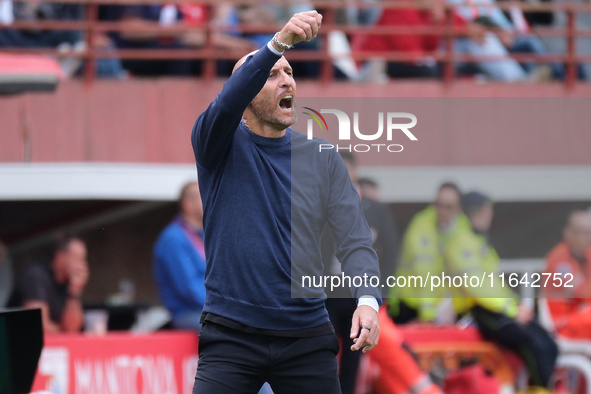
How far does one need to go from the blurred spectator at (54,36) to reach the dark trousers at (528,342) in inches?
178

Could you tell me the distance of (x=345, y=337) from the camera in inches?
266

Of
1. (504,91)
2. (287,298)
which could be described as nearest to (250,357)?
(287,298)

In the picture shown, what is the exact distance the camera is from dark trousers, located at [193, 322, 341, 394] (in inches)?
157

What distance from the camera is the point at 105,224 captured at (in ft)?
35.2

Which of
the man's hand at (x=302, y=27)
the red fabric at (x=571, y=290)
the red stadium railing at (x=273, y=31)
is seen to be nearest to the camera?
the man's hand at (x=302, y=27)

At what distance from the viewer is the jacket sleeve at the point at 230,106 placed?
148 inches

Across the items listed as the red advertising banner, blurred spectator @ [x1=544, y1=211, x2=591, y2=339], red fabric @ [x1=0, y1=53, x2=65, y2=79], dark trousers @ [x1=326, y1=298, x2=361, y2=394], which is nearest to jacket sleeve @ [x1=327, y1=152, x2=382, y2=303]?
dark trousers @ [x1=326, y1=298, x2=361, y2=394]

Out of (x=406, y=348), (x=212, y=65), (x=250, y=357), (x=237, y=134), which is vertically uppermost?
(x=212, y=65)

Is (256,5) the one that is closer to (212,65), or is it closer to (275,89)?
(212,65)

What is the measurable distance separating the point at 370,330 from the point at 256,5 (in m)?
6.92

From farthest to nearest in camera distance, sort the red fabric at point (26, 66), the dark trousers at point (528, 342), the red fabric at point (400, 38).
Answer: the red fabric at point (400, 38) < the red fabric at point (26, 66) < the dark trousers at point (528, 342)

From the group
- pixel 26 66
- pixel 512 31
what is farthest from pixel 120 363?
pixel 512 31

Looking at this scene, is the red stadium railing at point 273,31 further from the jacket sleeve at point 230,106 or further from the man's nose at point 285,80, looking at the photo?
the jacket sleeve at point 230,106

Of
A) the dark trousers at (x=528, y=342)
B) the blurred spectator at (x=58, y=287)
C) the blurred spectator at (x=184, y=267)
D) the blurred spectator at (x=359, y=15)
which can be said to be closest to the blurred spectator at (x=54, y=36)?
the blurred spectator at (x=359, y=15)
